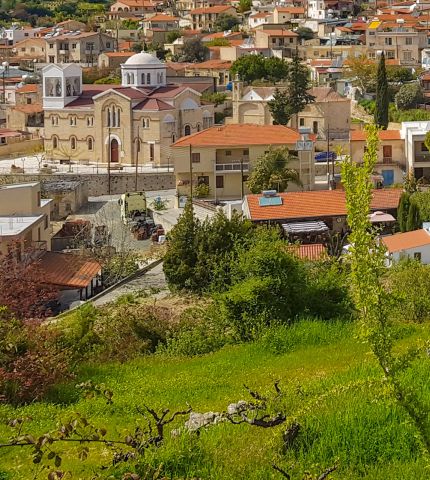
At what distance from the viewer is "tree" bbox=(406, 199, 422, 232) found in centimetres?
2542

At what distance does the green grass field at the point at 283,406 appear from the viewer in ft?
21.3

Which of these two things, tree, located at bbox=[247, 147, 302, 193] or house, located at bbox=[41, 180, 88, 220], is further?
house, located at bbox=[41, 180, 88, 220]

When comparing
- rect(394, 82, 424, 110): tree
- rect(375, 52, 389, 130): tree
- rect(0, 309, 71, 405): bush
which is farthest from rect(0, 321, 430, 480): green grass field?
rect(394, 82, 424, 110): tree

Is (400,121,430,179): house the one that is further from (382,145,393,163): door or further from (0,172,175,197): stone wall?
(0,172,175,197): stone wall

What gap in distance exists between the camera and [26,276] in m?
16.3

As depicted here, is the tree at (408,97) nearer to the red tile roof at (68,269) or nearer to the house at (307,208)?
the house at (307,208)

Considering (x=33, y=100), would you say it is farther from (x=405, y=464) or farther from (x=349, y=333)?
(x=405, y=464)

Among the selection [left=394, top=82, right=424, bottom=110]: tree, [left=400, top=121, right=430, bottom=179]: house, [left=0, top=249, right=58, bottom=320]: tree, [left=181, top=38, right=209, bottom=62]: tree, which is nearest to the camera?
[left=0, top=249, right=58, bottom=320]: tree

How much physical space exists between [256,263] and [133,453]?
20.8 feet

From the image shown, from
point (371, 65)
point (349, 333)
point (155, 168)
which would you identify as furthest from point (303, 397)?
point (371, 65)

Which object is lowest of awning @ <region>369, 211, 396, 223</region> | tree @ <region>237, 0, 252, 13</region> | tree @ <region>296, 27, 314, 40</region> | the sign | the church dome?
awning @ <region>369, 211, 396, 223</region>

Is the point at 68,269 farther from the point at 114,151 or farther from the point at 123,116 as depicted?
the point at 114,151

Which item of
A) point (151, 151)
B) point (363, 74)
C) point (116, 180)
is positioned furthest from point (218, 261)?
point (363, 74)

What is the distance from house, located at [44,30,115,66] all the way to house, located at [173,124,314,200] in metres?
32.4
